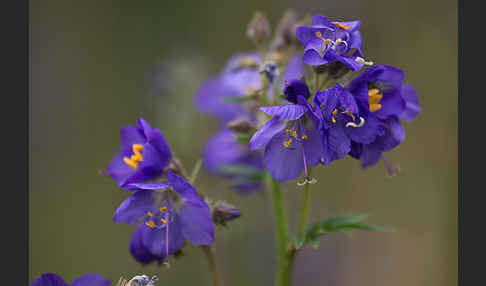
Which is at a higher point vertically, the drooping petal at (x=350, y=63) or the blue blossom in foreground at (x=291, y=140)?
the drooping petal at (x=350, y=63)

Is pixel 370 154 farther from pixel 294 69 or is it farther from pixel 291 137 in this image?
pixel 294 69

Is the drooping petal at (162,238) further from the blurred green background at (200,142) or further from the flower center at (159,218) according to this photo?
the blurred green background at (200,142)

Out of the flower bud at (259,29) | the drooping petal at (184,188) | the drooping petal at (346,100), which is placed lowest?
the drooping petal at (184,188)

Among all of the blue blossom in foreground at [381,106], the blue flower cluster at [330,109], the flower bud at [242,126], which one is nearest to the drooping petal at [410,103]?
the blue flower cluster at [330,109]

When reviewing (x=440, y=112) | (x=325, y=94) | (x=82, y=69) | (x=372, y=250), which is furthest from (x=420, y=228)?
(x=82, y=69)

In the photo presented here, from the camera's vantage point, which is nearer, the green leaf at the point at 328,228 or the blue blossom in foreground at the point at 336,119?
the blue blossom in foreground at the point at 336,119

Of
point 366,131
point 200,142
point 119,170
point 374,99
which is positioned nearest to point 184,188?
point 119,170

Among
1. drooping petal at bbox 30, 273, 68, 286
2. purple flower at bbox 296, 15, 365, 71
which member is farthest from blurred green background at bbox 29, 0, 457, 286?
purple flower at bbox 296, 15, 365, 71
